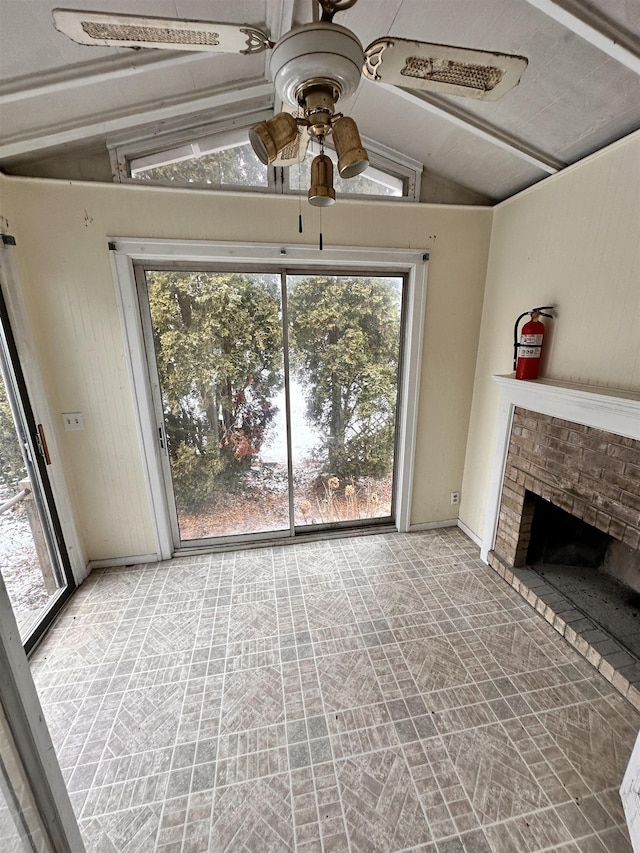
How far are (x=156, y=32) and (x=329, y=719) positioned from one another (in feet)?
7.94

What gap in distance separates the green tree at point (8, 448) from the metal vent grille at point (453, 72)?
93.1 inches

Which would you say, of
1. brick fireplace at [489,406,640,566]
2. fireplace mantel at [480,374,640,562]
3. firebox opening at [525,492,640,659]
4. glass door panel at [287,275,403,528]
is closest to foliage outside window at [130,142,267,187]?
glass door panel at [287,275,403,528]

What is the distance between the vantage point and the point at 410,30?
4.65 ft

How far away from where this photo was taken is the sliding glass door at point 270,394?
8.12 ft

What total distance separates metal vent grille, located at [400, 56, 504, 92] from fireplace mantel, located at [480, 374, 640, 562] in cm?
137

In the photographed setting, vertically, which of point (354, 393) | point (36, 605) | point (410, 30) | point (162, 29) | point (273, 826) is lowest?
point (273, 826)

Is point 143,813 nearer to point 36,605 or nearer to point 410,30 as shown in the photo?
point 36,605

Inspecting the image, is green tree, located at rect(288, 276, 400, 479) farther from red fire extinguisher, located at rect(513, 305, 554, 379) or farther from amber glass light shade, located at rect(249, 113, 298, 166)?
amber glass light shade, located at rect(249, 113, 298, 166)

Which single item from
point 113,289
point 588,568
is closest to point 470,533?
point 588,568

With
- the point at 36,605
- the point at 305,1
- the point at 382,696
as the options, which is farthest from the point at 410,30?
the point at 36,605

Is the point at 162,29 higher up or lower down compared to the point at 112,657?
higher up

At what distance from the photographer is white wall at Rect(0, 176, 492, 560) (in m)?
2.10

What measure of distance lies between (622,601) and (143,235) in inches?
144

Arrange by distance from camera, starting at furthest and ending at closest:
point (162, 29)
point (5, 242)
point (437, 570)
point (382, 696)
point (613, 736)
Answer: point (437, 570), point (5, 242), point (382, 696), point (613, 736), point (162, 29)
